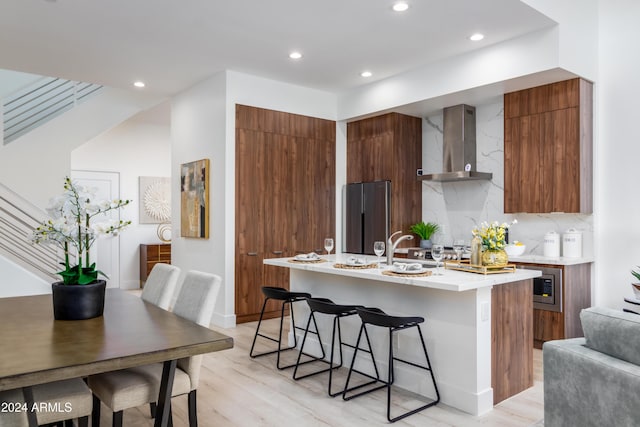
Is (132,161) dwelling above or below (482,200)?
above

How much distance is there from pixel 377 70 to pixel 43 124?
490cm

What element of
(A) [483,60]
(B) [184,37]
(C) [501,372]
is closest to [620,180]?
(A) [483,60]

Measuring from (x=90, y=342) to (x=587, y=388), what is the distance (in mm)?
2050

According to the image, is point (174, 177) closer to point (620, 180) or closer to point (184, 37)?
point (184, 37)

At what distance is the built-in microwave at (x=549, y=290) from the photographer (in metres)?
4.13

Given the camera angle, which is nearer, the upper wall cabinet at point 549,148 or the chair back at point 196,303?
the chair back at point 196,303

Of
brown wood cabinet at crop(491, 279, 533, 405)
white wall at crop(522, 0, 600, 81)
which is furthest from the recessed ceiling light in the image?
brown wood cabinet at crop(491, 279, 533, 405)

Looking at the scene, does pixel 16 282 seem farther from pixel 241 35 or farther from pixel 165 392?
pixel 165 392

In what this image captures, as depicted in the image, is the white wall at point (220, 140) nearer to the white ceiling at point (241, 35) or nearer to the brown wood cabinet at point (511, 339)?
the white ceiling at point (241, 35)

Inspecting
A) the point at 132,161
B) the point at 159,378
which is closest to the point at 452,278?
the point at 159,378

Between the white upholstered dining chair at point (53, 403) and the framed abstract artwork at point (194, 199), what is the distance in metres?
3.57

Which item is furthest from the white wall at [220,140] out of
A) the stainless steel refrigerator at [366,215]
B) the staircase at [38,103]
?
the staircase at [38,103]

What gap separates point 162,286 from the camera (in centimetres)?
278

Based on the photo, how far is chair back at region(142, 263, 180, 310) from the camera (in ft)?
8.93
